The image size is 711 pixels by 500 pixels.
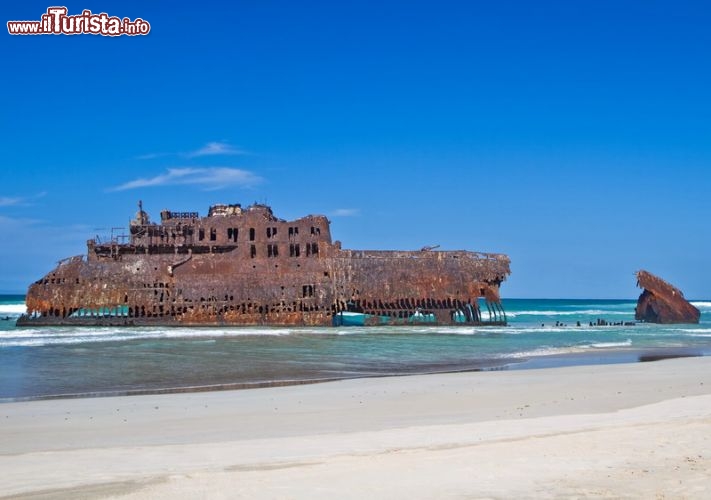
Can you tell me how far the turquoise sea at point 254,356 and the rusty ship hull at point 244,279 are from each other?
2.97 meters

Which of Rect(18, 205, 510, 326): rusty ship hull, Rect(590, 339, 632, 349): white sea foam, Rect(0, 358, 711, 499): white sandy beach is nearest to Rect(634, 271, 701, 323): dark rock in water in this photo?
Rect(18, 205, 510, 326): rusty ship hull

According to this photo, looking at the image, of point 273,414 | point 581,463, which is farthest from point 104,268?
point 581,463

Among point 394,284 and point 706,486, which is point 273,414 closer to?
point 706,486

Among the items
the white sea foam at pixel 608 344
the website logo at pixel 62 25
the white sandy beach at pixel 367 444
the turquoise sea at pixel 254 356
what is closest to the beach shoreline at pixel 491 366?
the turquoise sea at pixel 254 356

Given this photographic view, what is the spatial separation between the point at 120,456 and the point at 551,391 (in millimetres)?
6679

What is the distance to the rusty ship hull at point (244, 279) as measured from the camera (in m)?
31.4

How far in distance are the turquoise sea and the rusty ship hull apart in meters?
2.97

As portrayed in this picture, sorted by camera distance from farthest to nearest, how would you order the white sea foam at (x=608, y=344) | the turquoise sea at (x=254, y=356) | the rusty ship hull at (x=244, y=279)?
the rusty ship hull at (x=244, y=279)
the white sea foam at (x=608, y=344)
the turquoise sea at (x=254, y=356)

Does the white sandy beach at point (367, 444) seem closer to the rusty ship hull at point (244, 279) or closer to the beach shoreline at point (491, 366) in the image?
the beach shoreline at point (491, 366)

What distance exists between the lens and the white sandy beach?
4.81 metres

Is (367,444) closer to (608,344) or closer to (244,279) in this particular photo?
(608,344)

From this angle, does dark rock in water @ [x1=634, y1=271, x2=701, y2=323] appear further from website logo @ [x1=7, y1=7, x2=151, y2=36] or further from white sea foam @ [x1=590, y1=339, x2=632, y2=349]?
website logo @ [x1=7, y1=7, x2=151, y2=36]

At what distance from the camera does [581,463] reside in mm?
5391

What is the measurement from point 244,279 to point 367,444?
25.7 meters
